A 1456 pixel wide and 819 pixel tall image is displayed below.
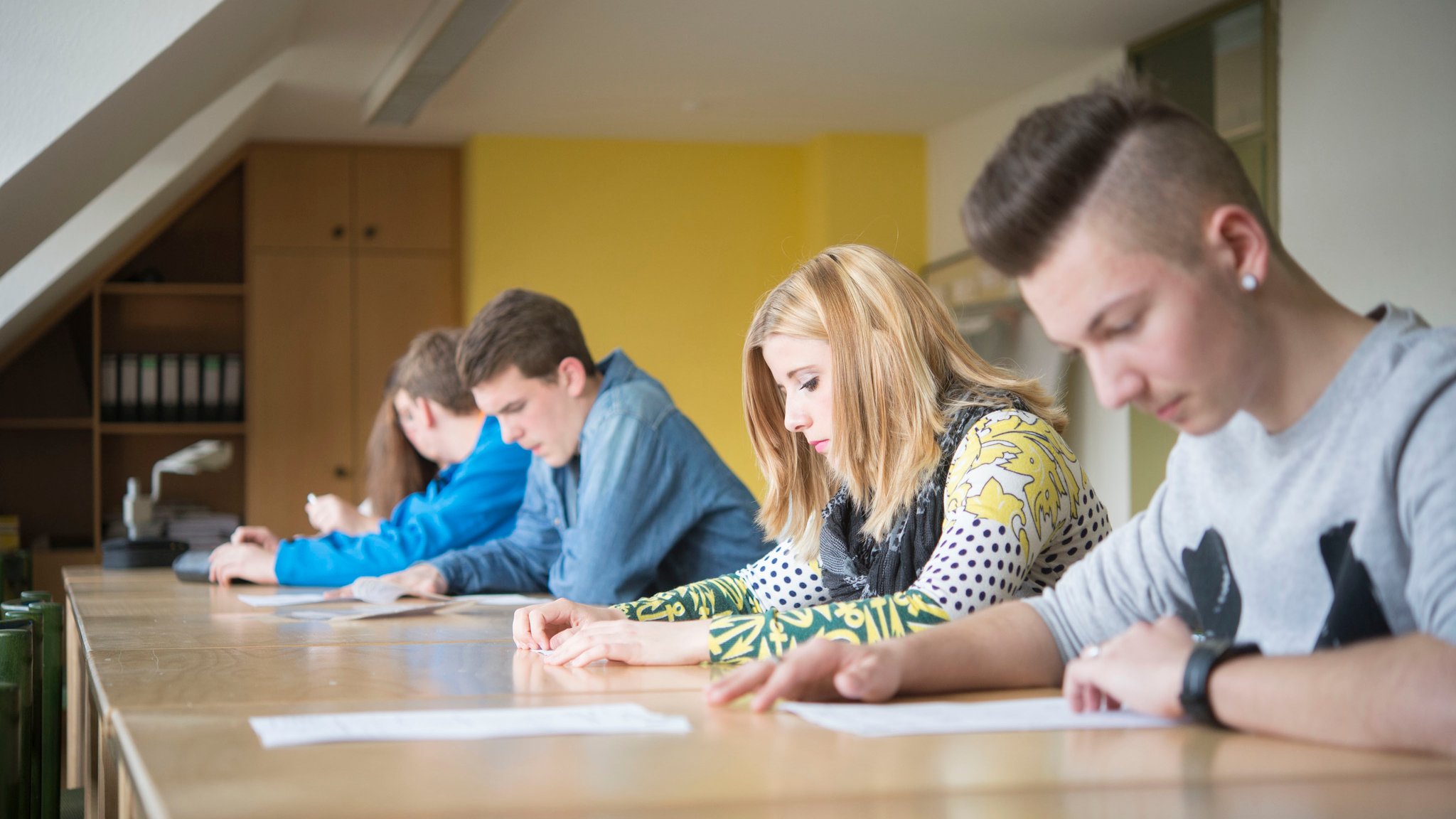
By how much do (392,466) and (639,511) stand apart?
134 centimetres

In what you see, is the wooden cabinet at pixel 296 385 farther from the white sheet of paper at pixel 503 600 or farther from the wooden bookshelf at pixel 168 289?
the white sheet of paper at pixel 503 600

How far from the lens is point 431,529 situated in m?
2.94

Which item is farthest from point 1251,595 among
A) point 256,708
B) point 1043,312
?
point 256,708

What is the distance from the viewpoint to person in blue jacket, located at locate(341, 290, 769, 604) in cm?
237

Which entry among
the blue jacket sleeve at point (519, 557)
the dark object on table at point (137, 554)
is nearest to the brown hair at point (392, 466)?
the dark object on table at point (137, 554)

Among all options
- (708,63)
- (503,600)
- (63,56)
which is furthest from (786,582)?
(708,63)

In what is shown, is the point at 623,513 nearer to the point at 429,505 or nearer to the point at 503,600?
the point at 503,600

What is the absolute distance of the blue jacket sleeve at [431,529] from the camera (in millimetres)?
2834

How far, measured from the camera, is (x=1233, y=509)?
1.13m

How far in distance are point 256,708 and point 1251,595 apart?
849 mm

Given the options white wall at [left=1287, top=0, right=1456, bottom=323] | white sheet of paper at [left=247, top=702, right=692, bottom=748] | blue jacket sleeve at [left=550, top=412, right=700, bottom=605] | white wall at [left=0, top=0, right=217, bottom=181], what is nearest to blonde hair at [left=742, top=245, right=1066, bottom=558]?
white sheet of paper at [left=247, top=702, right=692, bottom=748]

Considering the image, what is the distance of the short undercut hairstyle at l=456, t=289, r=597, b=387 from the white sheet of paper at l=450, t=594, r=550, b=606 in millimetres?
417

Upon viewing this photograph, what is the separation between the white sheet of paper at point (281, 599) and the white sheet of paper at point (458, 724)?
4.36ft

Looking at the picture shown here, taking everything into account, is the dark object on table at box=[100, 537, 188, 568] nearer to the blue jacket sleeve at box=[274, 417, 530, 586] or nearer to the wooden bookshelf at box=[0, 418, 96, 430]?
the blue jacket sleeve at box=[274, 417, 530, 586]
